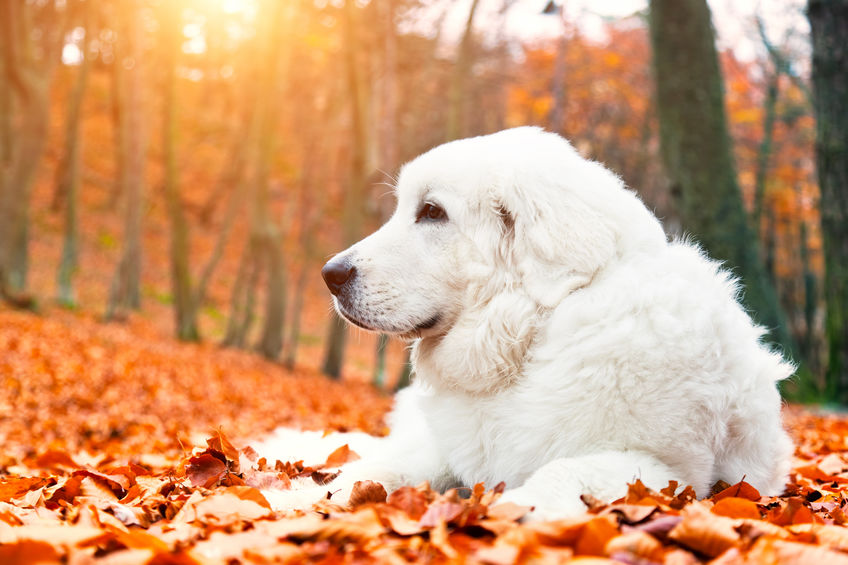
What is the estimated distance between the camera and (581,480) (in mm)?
2205

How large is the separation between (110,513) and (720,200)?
6.90 meters

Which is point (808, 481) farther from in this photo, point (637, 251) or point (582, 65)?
point (582, 65)

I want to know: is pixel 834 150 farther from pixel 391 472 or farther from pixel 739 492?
pixel 391 472

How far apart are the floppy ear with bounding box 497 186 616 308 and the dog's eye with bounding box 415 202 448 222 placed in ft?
1.09

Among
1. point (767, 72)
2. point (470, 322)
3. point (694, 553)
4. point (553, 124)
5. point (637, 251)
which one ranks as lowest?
point (694, 553)

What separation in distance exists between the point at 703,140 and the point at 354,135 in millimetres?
9122

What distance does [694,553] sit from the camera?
1.79 m

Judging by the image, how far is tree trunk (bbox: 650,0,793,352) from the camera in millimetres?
7562

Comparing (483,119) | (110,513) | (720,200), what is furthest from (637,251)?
(483,119)

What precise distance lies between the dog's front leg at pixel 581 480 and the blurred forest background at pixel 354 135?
2.69 meters

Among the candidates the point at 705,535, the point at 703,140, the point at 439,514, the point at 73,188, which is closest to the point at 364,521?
the point at 439,514

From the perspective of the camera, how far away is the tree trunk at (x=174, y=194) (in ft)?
56.0

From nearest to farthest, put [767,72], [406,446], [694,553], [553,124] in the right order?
[694,553] < [406,446] < [553,124] < [767,72]

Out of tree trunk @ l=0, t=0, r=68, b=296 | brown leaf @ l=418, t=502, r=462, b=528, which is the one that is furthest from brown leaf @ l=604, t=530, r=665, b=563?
tree trunk @ l=0, t=0, r=68, b=296
